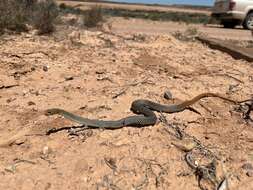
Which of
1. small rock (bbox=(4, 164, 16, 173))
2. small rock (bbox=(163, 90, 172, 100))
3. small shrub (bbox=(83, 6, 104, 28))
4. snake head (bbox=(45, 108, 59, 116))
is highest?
snake head (bbox=(45, 108, 59, 116))

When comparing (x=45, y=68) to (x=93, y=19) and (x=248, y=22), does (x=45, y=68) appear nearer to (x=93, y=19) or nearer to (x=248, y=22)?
(x=93, y=19)

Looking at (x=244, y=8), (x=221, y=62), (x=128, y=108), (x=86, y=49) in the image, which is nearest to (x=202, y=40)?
(x=221, y=62)

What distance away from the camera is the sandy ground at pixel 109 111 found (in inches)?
170

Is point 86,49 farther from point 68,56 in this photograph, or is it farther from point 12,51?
point 12,51

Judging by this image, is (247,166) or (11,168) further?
(247,166)

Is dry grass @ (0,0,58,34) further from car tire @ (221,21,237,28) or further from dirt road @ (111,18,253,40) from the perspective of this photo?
car tire @ (221,21,237,28)

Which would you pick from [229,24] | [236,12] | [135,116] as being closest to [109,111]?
[135,116]

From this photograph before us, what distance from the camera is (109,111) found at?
536 centimetres

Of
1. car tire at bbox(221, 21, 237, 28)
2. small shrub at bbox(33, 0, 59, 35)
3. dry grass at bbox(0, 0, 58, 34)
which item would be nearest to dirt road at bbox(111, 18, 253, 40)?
car tire at bbox(221, 21, 237, 28)

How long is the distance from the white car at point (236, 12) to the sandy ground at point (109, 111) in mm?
11187

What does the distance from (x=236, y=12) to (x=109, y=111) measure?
1490cm

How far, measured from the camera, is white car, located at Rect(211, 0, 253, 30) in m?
19.2

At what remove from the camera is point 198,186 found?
4.25 meters

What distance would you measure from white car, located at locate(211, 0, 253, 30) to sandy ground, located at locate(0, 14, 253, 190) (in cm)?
1119
